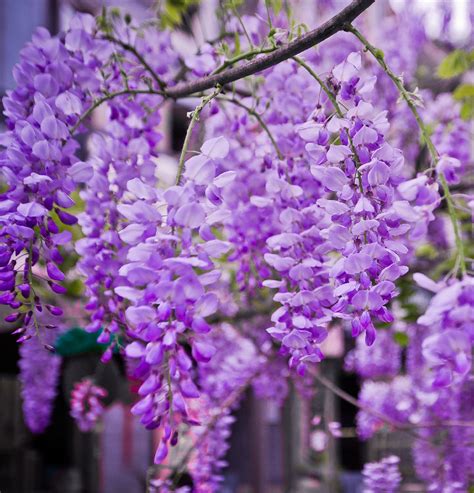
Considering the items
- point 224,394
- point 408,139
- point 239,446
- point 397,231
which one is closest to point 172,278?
point 397,231

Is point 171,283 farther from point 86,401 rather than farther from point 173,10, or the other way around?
point 86,401

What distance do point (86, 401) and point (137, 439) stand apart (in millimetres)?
6583

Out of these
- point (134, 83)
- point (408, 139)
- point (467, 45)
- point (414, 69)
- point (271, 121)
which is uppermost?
point (467, 45)

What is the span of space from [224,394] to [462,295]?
10.5 ft

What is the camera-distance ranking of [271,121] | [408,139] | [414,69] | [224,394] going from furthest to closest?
[414,69]
[408,139]
[224,394]
[271,121]

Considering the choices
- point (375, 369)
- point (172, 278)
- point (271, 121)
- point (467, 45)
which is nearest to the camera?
point (172, 278)

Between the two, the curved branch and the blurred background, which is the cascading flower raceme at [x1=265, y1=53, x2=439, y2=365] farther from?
the blurred background

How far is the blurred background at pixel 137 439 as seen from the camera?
700cm

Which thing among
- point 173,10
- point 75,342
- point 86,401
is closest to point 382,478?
point 86,401

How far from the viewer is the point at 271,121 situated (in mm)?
1610

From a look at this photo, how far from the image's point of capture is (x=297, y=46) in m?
1.08

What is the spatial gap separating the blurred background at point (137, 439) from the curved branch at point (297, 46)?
404cm

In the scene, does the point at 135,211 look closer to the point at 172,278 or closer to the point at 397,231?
the point at 172,278

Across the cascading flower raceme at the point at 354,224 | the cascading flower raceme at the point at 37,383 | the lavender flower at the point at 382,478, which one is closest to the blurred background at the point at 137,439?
the cascading flower raceme at the point at 37,383
